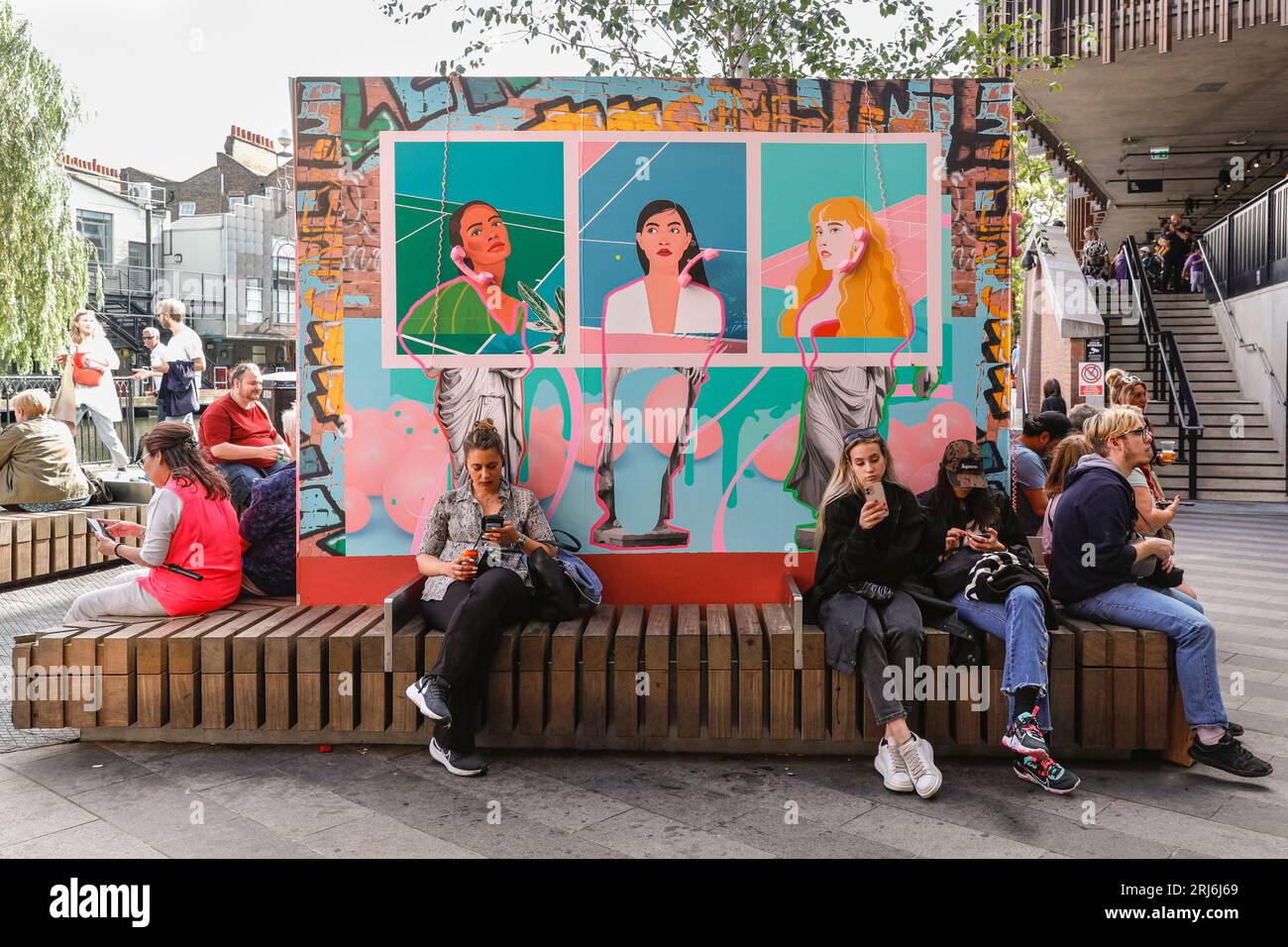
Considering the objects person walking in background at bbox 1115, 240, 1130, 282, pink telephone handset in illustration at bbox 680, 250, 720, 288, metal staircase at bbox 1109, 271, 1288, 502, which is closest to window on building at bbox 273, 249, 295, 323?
person walking in background at bbox 1115, 240, 1130, 282

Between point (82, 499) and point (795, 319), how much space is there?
6679mm

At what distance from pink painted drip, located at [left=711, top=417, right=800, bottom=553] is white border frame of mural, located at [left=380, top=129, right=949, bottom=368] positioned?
0.32m

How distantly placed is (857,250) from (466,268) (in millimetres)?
1969

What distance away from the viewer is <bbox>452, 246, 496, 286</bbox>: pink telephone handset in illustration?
208 inches

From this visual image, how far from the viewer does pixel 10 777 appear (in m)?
4.34

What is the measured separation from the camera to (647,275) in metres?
5.30

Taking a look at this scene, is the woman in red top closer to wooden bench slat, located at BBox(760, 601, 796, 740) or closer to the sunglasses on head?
wooden bench slat, located at BBox(760, 601, 796, 740)

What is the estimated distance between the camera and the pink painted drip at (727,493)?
5.36 metres

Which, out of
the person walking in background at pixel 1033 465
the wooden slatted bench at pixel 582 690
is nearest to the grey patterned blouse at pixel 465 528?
the wooden slatted bench at pixel 582 690

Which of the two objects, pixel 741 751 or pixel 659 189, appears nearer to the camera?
pixel 741 751
